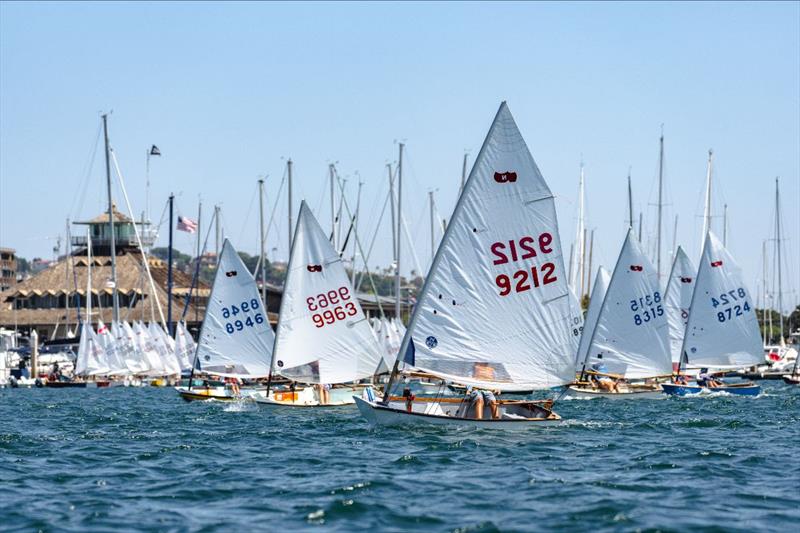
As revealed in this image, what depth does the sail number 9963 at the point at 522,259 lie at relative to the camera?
96.6ft

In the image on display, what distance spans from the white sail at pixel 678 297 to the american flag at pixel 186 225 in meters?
37.1

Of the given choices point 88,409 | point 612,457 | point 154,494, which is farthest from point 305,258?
point 154,494

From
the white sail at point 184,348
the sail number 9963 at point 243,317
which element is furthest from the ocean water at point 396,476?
the white sail at point 184,348

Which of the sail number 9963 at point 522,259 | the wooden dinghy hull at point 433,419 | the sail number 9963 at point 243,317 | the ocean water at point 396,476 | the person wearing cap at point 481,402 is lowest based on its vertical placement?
the ocean water at point 396,476

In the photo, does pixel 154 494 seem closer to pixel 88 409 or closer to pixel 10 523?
pixel 10 523

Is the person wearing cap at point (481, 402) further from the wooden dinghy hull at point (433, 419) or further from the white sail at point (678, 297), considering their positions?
the white sail at point (678, 297)

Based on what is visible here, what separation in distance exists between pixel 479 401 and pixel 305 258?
1402 cm

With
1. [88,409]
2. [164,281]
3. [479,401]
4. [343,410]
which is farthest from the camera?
[164,281]

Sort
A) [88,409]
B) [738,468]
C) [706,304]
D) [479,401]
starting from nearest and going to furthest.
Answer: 1. [738,468]
2. [479,401]
3. [88,409]
4. [706,304]

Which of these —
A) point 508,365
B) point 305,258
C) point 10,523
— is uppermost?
point 305,258

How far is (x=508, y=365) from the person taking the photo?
98.6 feet

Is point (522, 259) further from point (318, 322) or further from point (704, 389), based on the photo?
point (704, 389)

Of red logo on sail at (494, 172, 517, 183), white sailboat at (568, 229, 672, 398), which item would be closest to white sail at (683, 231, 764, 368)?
white sailboat at (568, 229, 672, 398)

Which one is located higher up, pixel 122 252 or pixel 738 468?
pixel 122 252
